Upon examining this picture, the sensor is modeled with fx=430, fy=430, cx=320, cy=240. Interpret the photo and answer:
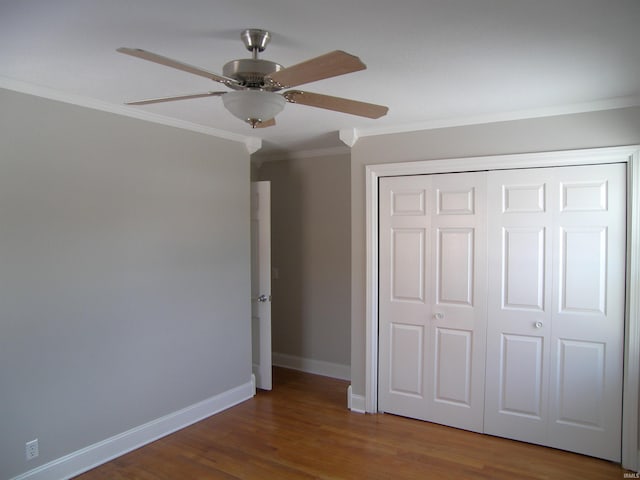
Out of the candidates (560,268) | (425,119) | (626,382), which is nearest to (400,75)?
(425,119)

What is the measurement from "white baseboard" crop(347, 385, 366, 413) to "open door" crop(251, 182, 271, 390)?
889 mm

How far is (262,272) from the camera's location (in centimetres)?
427

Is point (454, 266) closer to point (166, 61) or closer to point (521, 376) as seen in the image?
point (521, 376)

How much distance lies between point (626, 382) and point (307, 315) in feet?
9.87

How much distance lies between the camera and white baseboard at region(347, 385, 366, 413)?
12.3 feet

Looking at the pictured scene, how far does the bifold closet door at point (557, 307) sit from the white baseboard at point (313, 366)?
5.69ft

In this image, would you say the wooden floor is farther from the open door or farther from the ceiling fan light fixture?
the ceiling fan light fixture

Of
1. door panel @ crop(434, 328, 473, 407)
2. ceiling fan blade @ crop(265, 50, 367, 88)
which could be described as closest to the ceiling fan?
ceiling fan blade @ crop(265, 50, 367, 88)

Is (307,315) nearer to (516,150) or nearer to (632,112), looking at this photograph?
(516,150)

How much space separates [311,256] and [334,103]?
3.10 meters

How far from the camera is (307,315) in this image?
16.1 feet

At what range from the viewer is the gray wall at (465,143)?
9.41 ft

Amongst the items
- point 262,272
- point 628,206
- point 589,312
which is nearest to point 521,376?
point 589,312

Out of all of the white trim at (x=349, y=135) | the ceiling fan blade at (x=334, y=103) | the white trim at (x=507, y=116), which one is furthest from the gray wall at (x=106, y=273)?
the ceiling fan blade at (x=334, y=103)
